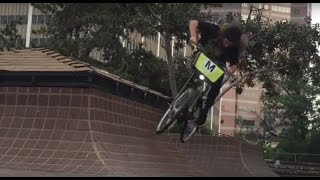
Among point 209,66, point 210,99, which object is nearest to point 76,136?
point 210,99

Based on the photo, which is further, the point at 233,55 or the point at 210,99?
the point at 210,99

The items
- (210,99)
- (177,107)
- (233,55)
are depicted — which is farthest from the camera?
(177,107)

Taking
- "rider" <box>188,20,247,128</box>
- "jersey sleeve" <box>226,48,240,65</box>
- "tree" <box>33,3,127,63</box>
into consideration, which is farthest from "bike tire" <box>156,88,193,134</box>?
"tree" <box>33,3,127,63</box>

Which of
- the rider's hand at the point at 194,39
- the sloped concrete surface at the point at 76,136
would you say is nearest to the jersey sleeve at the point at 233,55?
the rider's hand at the point at 194,39

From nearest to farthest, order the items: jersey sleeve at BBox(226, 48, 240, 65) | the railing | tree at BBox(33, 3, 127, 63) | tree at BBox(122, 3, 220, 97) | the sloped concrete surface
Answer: jersey sleeve at BBox(226, 48, 240, 65) < the sloped concrete surface < tree at BBox(122, 3, 220, 97) < tree at BBox(33, 3, 127, 63) < the railing

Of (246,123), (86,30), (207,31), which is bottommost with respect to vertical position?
(246,123)

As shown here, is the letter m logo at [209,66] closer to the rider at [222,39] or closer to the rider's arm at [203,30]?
the rider at [222,39]

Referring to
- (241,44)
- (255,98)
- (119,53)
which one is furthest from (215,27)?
(255,98)

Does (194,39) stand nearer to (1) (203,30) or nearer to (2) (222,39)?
(1) (203,30)

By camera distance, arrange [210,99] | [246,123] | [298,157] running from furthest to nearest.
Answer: [246,123], [298,157], [210,99]

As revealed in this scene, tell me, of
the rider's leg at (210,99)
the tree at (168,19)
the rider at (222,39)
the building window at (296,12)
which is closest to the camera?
the rider at (222,39)

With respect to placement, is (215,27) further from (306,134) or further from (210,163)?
(306,134)

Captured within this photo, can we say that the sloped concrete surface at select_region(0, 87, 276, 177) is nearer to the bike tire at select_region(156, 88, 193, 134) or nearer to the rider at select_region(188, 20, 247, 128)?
the bike tire at select_region(156, 88, 193, 134)

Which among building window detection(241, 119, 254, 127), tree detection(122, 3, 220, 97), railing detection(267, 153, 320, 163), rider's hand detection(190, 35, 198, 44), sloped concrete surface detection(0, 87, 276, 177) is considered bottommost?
railing detection(267, 153, 320, 163)
